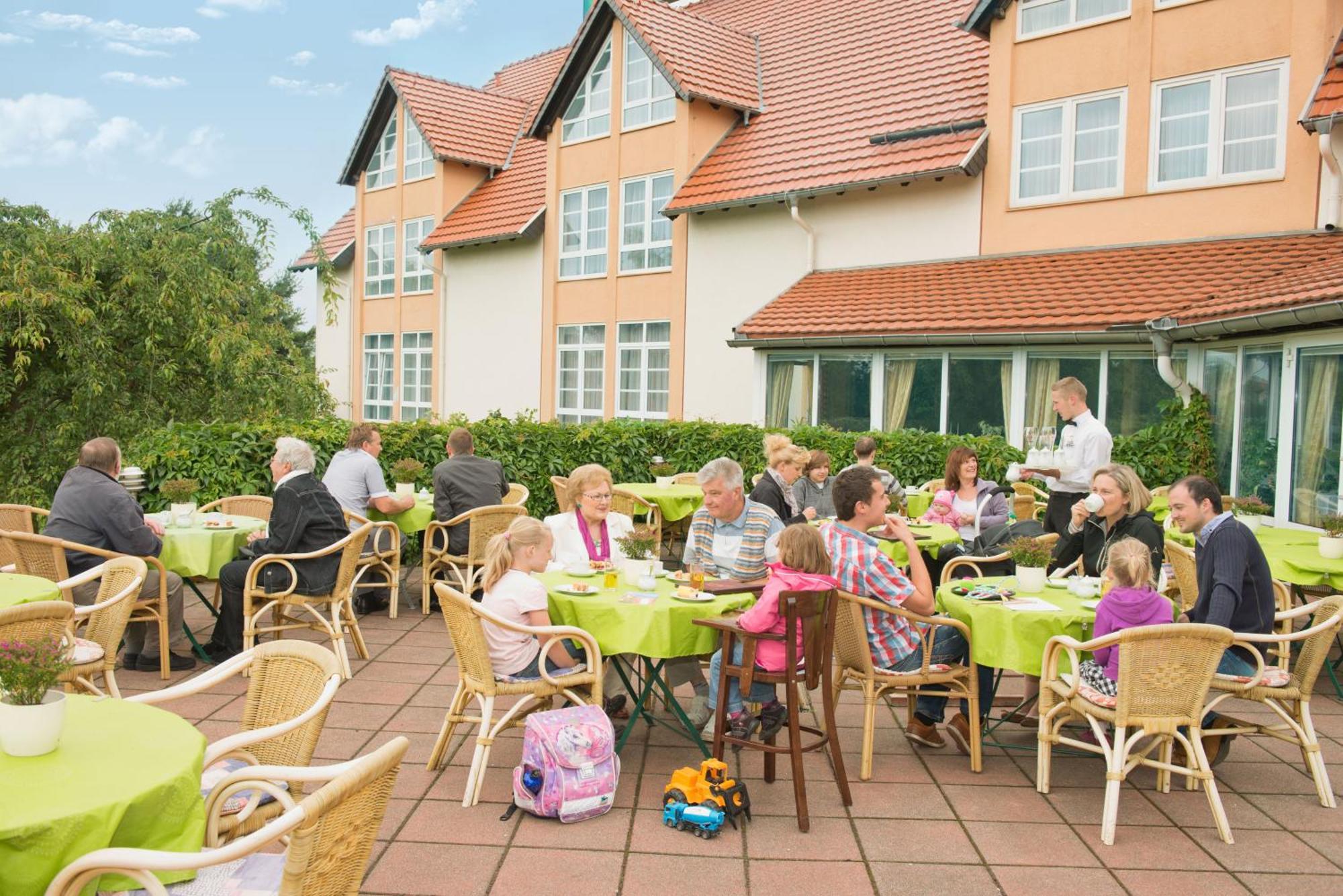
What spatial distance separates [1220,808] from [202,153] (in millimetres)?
41062

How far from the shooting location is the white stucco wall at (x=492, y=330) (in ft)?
72.2

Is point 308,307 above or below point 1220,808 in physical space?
above

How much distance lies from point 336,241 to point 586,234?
998cm

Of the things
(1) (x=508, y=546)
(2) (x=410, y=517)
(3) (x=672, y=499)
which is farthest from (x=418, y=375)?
(1) (x=508, y=546)

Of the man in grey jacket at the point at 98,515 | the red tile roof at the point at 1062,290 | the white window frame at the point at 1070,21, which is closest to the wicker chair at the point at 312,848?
the man in grey jacket at the point at 98,515

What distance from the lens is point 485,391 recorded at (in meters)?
23.0

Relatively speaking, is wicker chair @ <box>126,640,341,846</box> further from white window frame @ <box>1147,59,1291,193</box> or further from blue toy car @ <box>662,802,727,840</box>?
white window frame @ <box>1147,59,1291,193</box>

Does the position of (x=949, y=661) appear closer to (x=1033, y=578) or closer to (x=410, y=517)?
(x=1033, y=578)

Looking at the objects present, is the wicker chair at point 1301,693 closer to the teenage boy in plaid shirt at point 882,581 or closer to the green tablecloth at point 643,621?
the teenage boy in plaid shirt at point 882,581

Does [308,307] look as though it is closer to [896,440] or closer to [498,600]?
[896,440]

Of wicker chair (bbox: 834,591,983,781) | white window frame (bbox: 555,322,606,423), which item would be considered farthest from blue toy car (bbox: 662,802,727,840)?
white window frame (bbox: 555,322,606,423)

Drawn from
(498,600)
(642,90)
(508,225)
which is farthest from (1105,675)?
(508,225)

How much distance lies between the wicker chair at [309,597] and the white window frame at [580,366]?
13.2 m

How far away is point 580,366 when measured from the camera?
830 inches
